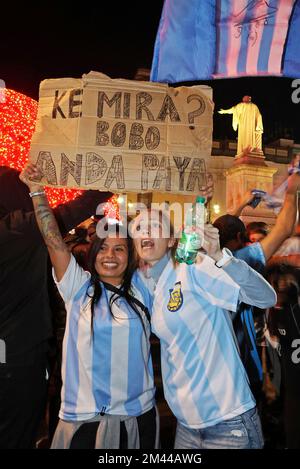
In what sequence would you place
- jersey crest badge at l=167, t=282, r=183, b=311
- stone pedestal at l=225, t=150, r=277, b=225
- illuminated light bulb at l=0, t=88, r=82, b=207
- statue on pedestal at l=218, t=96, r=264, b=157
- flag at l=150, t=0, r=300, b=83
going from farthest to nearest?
1. statue on pedestal at l=218, t=96, r=264, b=157
2. stone pedestal at l=225, t=150, r=277, b=225
3. flag at l=150, t=0, r=300, b=83
4. illuminated light bulb at l=0, t=88, r=82, b=207
5. jersey crest badge at l=167, t=282, r=183, b=311

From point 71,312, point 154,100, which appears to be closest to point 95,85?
point 154,100

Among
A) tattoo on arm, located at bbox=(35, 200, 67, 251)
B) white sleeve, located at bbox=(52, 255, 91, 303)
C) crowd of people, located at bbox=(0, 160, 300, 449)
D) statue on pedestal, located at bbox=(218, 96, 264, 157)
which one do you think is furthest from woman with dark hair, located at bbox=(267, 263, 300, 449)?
statue on pedestal, located at bbox=(218, 96, 264, 157)

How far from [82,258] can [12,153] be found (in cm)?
183

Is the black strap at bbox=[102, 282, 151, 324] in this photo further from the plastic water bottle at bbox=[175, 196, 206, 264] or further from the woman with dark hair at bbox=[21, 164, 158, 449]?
the plastic water bottle at bbox=[175, 196, 206, 264]

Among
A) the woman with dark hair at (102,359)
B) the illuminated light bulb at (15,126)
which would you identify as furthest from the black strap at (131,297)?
the illuminated light bulb at (15,126)

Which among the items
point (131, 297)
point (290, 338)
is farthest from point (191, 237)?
point (290, 338)

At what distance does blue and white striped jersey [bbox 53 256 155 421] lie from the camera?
95.0 inches

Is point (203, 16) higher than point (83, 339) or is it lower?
higher

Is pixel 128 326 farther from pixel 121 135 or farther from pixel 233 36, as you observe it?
pixel 233 36

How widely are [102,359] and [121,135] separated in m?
1.54

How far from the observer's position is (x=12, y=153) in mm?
3250

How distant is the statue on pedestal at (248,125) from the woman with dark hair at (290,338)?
706 inches
